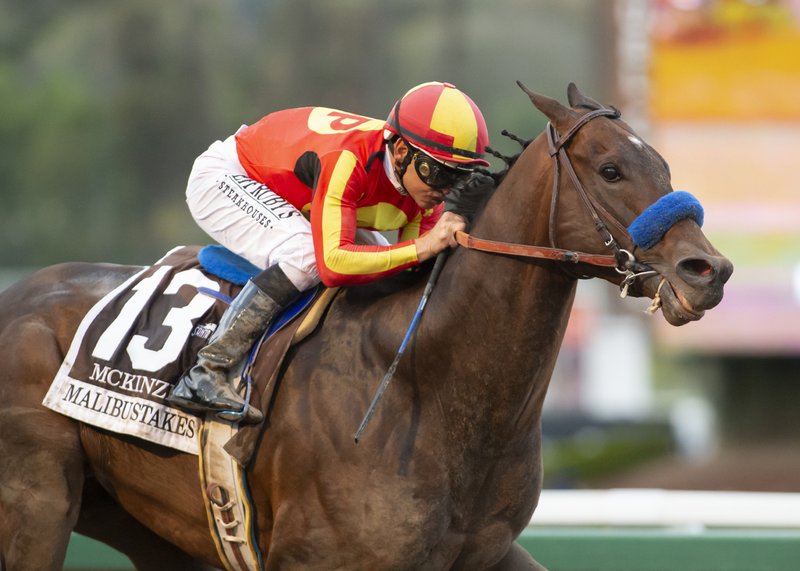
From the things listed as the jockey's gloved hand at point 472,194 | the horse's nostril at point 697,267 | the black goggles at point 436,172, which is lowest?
the horse's nostril at point 697,267

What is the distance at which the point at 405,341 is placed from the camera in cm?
350

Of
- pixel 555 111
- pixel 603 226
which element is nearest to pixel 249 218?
pixel 555 111

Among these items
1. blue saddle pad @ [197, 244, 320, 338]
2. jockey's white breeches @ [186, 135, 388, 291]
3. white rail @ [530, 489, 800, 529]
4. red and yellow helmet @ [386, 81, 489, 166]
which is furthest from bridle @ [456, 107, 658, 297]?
white rail @ [530, 489, 800, 529]

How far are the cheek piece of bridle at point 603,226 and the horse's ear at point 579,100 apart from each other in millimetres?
48

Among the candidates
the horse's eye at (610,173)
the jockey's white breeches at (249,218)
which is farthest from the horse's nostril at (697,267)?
the jockey's white breeches at (249,218)

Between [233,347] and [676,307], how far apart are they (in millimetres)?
1255

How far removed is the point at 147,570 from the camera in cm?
426

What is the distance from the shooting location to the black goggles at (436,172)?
359 centimetres

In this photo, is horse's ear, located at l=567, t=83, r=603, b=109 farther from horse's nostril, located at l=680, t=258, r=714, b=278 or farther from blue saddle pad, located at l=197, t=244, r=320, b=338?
blue saddle pad, located at l=197, t=244, r=320, b=338

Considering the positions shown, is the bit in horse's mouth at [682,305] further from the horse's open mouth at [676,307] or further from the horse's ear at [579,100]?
the horse's ear at [579,100]

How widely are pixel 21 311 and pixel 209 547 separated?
0.96 m

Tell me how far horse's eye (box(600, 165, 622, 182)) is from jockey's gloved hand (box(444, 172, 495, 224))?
41 centimetres

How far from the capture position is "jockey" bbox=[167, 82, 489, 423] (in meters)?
3.55

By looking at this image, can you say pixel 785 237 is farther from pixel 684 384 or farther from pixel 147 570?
pixel 684 384
